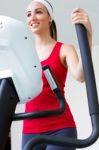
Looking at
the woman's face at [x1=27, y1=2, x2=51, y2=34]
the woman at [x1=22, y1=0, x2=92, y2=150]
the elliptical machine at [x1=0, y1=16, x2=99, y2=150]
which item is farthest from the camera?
the woman's face at [x1=27, y1=2, x2=51, y2=34]

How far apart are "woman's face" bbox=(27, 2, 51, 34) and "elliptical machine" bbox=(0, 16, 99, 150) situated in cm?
88

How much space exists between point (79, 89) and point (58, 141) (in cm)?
309

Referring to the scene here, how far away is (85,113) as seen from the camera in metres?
3.71

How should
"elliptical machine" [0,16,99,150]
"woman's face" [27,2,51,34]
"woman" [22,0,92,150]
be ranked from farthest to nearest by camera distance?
Answer: 1. "woman's face" [27,2,51,34]
2. "woman" [22,0,92,150]
3. "elliptical machine" [0,16,99,150]

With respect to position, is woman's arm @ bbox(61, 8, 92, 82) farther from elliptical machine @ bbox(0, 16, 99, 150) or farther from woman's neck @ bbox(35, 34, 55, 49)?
woman's neck @ bbox(35, 34, 55, 49)

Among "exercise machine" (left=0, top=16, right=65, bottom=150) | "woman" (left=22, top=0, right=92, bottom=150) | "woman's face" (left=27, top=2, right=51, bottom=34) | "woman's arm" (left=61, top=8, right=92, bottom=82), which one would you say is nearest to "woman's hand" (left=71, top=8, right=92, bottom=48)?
"woman's arm" (left=61, top=8, right=92, bottom=82)

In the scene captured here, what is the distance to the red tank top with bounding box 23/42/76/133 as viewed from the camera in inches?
60.7

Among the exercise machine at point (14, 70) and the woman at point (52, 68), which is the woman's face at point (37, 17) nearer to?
the woman at point (52, 68)

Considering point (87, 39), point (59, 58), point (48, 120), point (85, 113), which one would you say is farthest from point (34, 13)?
point (85, 113)

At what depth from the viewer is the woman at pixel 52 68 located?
153cm

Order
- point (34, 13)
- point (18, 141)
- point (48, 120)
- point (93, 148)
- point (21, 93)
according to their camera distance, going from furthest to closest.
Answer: point (18, 141), point (93, 148), point (34, 13), point (48, 120), point (21, 93)

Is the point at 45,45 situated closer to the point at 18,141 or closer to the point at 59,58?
the point at 59,58

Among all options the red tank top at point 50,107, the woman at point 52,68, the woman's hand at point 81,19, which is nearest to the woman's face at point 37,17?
the woman at point 52,68

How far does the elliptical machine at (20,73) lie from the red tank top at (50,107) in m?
0.66
